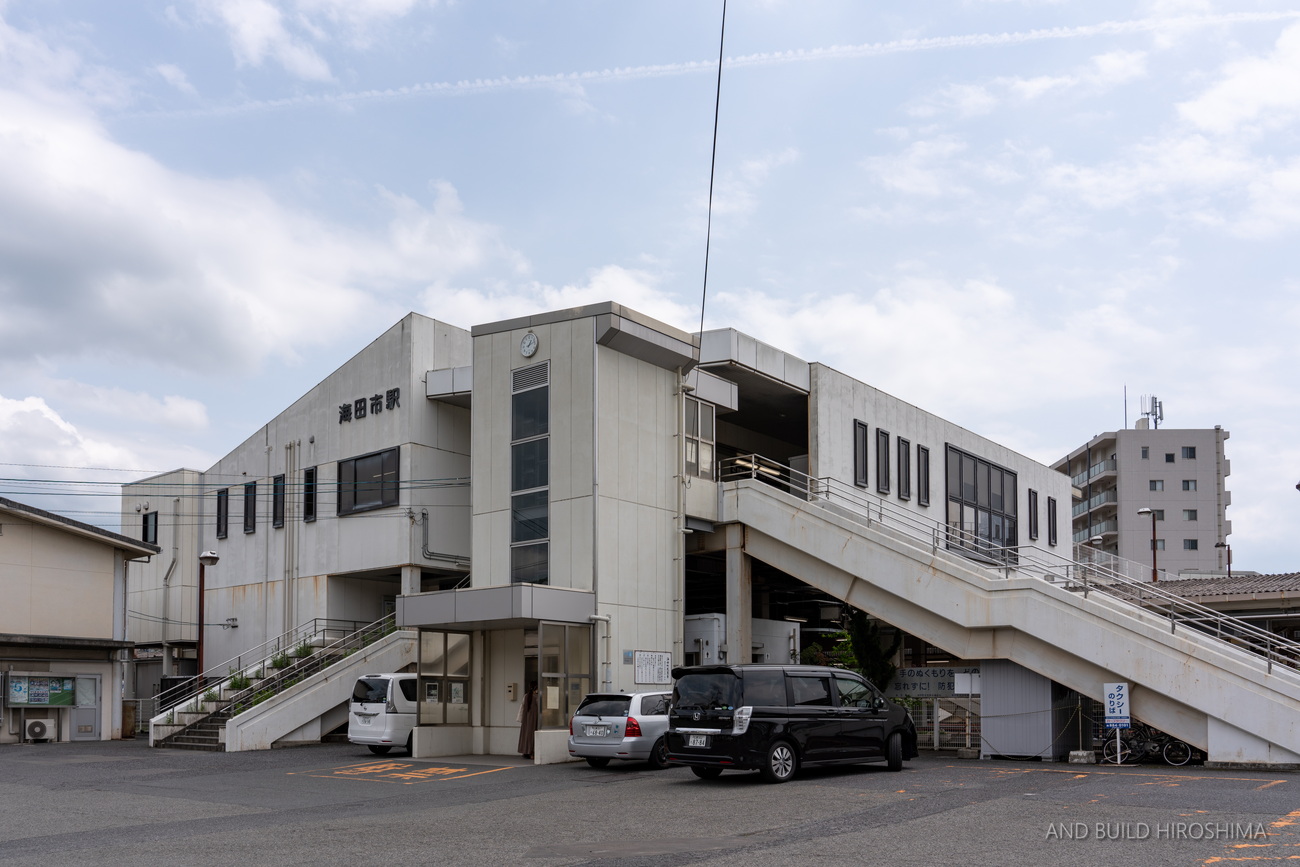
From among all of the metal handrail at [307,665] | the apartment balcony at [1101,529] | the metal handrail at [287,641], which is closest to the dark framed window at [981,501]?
the metal handrail at [307,665]

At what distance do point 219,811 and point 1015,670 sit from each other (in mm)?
14129

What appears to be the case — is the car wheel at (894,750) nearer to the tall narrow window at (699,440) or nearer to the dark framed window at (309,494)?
the tall narrow window at (699,440)

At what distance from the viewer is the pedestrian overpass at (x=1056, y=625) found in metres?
19.0

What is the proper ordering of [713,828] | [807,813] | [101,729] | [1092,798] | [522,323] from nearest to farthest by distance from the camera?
[713,828], [807,813], [1092,798], [522,323], [101,729]

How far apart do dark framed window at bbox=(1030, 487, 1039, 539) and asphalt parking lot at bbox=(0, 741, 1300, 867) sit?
74.3 ft

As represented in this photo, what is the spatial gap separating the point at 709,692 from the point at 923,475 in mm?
20383

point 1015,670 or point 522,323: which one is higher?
point 522,323

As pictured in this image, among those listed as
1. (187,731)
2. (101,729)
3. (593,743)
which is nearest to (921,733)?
(593,743)

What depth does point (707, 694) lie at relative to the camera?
661 inches

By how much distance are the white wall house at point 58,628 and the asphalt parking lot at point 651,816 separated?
9.86 m

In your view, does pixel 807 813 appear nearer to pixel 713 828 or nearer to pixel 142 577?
pixel 713 828

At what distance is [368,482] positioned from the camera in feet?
105

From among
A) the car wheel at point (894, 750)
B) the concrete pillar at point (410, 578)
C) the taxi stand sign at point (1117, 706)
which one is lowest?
the car wheel at point (894, 750)

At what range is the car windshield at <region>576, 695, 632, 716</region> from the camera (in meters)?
19.4
